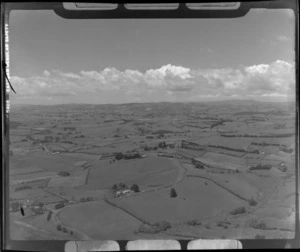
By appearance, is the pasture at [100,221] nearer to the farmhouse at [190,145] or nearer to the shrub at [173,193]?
the shrub at [173,193]

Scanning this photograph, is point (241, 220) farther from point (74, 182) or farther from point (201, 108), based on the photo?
point (74, 182)

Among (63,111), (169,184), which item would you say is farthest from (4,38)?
(169,184)

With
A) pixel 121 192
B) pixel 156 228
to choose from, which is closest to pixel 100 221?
pixel 121 192

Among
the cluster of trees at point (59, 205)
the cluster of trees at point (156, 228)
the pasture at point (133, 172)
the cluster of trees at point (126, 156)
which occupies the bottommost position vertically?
the cluster of trees at point (156, 228)

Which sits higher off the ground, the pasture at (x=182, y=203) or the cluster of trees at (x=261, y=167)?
the cluster of trees at (x=261, y=167)

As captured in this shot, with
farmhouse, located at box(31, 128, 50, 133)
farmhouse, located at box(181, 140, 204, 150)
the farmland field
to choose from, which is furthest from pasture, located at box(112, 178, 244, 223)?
farmhouse, located at box(31, 128, 50, 133)

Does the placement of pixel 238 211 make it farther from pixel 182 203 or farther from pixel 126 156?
pixel 126 156

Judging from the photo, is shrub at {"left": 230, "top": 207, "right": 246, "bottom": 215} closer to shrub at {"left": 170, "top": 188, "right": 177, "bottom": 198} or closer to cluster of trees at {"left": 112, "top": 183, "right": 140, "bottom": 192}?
shrub at {"left": 170, "top": 188, "right": 177, "bottom": 198}

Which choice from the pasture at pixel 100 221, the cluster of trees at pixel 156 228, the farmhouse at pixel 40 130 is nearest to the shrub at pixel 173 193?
the cluster of trees at pixel 156 228

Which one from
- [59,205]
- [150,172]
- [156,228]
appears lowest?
[156,228]
